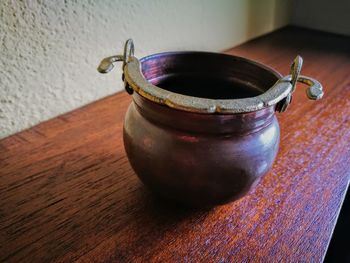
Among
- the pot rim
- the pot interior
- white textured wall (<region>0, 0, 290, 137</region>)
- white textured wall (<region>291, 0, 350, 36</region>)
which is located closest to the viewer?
the pot rim

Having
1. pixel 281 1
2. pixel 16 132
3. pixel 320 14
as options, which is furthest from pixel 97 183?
pixel 320 14

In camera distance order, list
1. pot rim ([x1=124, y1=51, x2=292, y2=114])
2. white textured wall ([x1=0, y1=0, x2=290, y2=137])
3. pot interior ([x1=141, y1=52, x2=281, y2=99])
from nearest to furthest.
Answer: pot rim ([x1=124, y1=51, x2=292, y2=114]), pot interior ([x1=141, y1=52, x2=281, y2=99]), white textured wall ([x1=0, y1=0, x2=290, y2=137])

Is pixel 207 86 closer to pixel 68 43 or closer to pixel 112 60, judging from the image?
pixel 112 60

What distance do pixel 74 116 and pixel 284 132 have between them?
0.49 m

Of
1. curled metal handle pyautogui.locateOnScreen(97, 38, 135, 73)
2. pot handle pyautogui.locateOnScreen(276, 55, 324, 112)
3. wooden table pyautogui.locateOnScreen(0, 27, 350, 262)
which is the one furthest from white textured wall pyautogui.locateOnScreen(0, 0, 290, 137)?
pot handle pyautogui.locateOnScreen(276, 55, 324, 112)

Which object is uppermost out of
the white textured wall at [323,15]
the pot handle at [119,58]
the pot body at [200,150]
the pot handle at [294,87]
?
the pot handle at [119,58]

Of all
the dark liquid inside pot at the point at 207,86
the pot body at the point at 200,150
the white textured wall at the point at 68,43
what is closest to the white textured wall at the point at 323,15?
the white textured wall at the point at 68,43

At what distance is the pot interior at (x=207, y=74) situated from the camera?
1.81 feet

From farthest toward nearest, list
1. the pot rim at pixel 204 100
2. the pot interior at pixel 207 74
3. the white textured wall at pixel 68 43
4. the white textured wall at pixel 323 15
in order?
the white textured wall at pixel 323 15, the white textured wall at pixel 68 43, the pot interior at pixel 207 74, the pot rim at pixel 204 100

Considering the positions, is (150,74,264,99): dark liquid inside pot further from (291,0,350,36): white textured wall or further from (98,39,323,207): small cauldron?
(291,0,350,36): white textured wall

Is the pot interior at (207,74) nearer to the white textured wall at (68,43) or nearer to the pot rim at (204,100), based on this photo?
the pot rim at (204,100)

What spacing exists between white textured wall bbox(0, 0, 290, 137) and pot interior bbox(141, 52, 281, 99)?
1.03 ft

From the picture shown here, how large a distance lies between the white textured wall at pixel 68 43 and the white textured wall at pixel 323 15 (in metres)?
0.85

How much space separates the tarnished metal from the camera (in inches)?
15.6
